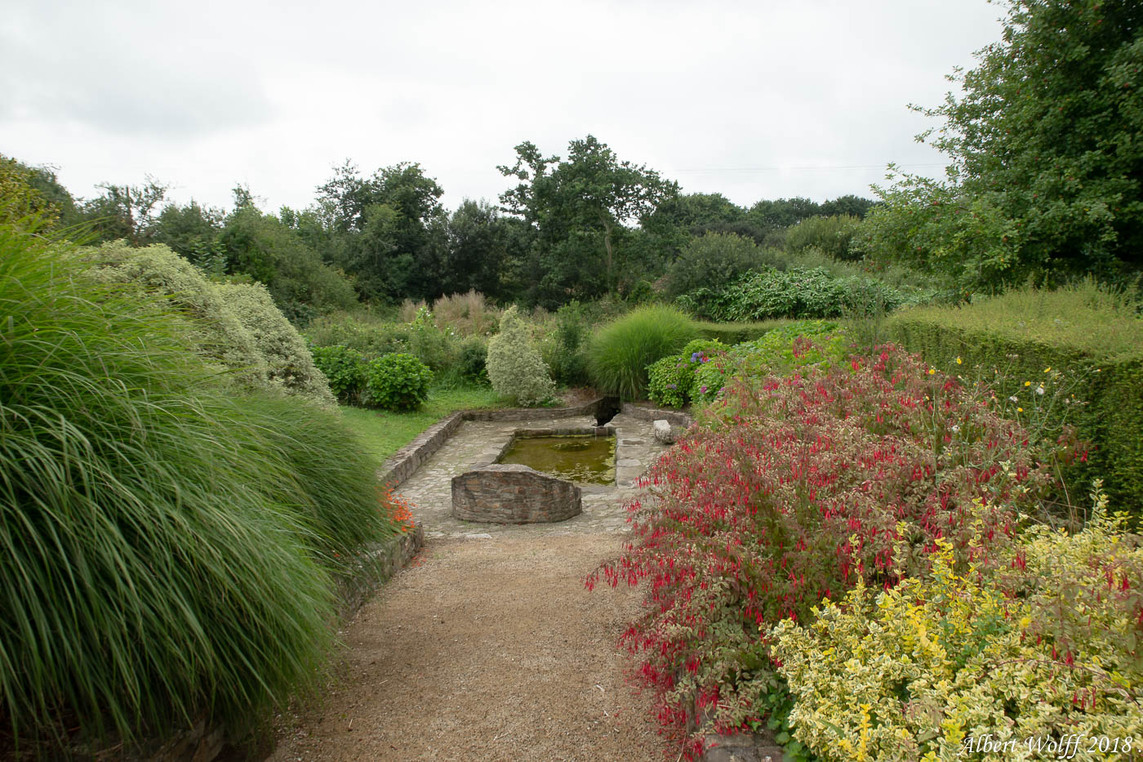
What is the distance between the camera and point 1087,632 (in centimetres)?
138

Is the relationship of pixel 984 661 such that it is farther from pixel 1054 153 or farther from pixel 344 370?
pixel 344 370

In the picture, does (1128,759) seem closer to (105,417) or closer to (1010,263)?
(105,417)

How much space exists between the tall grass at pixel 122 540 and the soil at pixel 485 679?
Answer: 0.44 m

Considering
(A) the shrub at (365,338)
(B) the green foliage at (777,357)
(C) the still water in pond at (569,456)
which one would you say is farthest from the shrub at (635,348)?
(A) the shrub at (365,338)

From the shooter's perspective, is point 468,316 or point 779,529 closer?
point 779,529

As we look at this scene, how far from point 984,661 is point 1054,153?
307 inches

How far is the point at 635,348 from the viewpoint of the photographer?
1089 cm

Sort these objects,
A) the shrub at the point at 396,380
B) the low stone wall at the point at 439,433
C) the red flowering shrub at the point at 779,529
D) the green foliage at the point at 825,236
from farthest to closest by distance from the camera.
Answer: the green foliage at the point at 825,236, the shrub at the point at 396,380, the low stone wall at the point at 439,433, the red flowering shrub at the point at 779,529

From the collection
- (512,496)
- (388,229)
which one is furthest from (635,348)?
(388,229)

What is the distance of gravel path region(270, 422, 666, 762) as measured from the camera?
224 centimetres

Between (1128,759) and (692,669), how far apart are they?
1117 mm

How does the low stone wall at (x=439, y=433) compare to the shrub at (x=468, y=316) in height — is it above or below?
below

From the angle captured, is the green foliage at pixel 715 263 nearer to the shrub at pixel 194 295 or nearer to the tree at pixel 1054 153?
the tree at pixel 1054 153

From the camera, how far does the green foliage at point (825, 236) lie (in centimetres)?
2255
